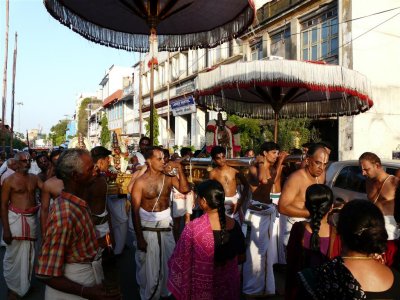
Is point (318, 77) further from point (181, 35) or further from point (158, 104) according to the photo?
point (158, 104)

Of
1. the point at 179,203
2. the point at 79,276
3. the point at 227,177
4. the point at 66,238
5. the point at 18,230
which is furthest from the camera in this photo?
the point at 179,203

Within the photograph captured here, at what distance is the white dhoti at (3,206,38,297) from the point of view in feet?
18.6

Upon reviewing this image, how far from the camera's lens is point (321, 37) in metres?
17.5

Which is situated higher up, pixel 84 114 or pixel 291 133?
pixel 84 114

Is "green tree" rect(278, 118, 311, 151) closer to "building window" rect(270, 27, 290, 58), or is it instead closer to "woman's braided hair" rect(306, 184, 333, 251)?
"building window" rect(270, 27, 290, 58)

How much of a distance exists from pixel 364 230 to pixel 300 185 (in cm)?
229

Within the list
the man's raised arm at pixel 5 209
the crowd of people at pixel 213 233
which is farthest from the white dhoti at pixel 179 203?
the man's raised arm at pixel 5 209

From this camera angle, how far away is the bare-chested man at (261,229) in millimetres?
5344

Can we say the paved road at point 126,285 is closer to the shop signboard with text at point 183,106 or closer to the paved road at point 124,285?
the paved road at point 124,285

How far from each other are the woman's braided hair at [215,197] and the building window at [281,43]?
17.2m

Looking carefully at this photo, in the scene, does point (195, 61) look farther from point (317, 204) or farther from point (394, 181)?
point (317, 204)

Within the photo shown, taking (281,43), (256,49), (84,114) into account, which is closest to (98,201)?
(281,43)

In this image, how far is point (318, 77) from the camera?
654 cm

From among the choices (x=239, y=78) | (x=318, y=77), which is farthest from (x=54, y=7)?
(x=318, y=77)
